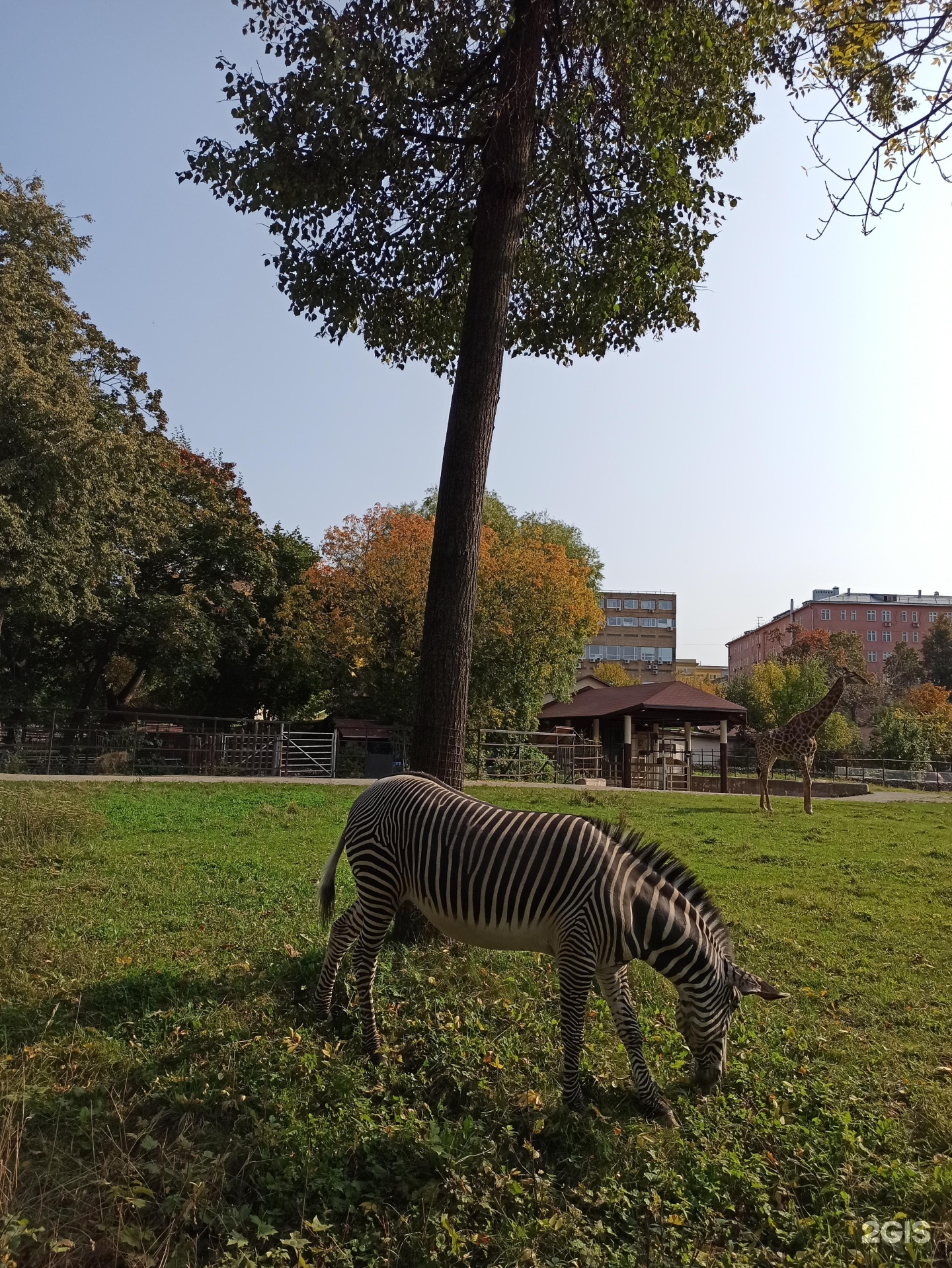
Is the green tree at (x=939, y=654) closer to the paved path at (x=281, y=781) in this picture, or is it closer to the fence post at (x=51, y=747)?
the paved path at (x=281, y=781)

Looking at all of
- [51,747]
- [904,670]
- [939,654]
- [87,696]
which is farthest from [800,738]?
[939,654]

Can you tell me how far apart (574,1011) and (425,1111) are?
101 cm

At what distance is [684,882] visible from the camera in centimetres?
498

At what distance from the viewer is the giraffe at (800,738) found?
2066 cm

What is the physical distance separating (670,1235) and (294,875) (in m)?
6.99

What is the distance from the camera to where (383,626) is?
29703mm

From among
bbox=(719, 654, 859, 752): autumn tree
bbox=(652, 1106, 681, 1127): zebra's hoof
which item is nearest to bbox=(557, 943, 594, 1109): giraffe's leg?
bbox=(652, 1106, 681, 1127): zebra's hoof

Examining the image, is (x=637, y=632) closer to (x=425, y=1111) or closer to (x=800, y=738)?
(x=800, y=738)

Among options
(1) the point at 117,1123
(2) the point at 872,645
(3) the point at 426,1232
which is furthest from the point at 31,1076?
(2) the point at 872,645

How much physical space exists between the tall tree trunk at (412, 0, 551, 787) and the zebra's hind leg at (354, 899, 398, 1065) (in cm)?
Result: 168

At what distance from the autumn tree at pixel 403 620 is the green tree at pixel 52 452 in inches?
268

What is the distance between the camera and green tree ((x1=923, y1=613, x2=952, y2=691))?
82438mm

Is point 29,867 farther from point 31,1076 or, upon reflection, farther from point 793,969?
point 793,969

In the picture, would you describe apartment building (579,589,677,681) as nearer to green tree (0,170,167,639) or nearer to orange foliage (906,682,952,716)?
orange foliage (906,682,952,716)
